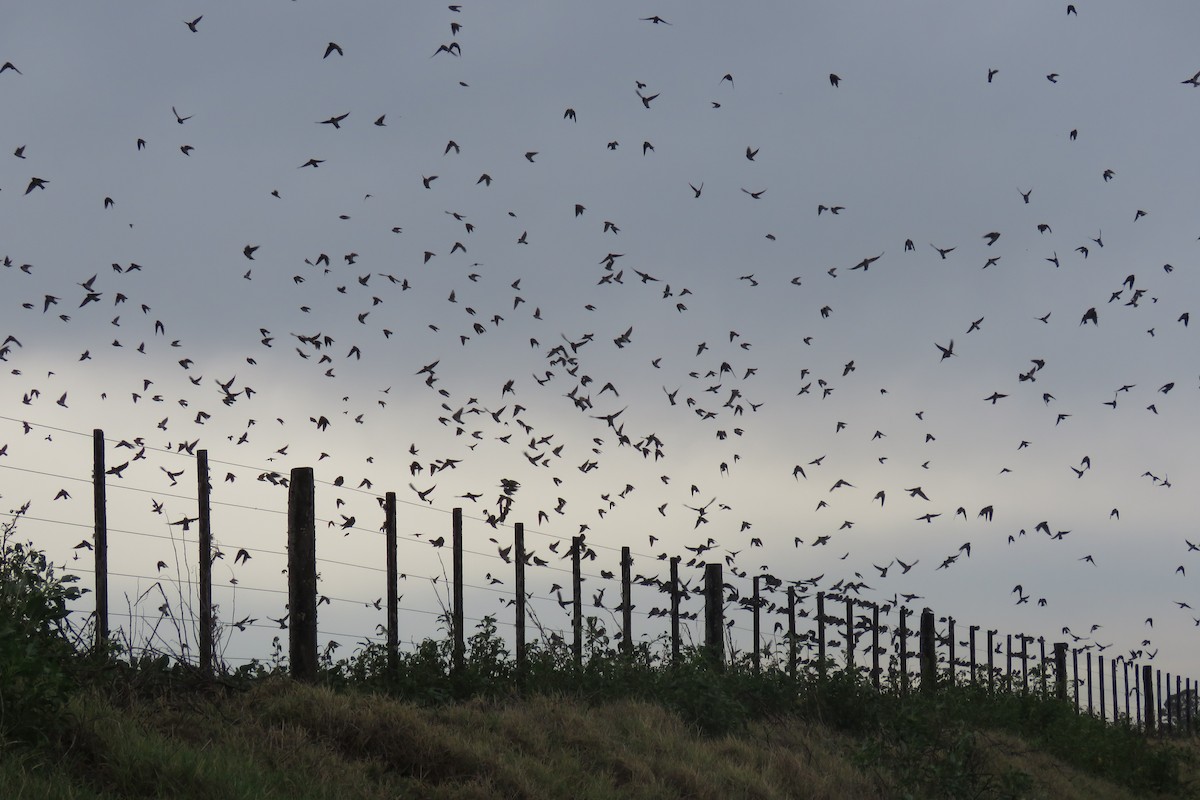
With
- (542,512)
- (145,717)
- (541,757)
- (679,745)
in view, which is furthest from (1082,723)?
(145,717)

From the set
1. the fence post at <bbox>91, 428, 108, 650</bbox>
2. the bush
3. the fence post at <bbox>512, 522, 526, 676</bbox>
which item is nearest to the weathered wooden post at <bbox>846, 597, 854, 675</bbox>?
Answer: the fence post at <bbox>512, 522, 526, 676</bbox>

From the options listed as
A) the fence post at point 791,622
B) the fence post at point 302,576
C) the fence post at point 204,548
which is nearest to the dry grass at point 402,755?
the fence post at point 302,576

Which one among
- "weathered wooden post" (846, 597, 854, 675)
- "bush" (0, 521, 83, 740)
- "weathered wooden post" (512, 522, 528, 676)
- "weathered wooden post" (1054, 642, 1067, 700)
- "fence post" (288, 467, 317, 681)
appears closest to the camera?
"bush" (0, 521, 83, 740)

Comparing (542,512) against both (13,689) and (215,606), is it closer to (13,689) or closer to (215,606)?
(215,606)

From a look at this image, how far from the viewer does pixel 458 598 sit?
15.9 m

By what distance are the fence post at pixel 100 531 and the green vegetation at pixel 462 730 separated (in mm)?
736

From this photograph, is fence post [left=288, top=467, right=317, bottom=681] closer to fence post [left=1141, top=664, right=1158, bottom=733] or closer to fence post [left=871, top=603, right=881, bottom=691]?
fence post [left=871, top=603, right=881, bottom=691]

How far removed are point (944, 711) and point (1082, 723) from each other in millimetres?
7983

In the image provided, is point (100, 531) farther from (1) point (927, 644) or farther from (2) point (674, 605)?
(1) point (927, 644)

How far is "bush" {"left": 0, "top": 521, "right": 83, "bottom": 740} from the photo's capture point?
7.23 m

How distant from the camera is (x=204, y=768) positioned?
7.73m

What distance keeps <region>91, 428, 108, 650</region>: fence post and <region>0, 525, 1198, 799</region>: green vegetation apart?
74 centimetres

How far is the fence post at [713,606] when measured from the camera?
1964 cm

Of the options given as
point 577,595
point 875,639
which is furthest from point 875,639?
point 577,595
